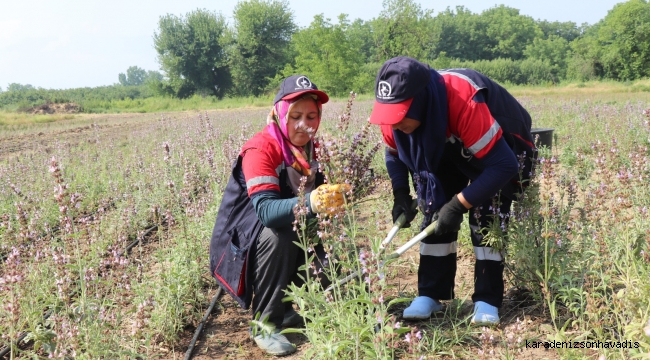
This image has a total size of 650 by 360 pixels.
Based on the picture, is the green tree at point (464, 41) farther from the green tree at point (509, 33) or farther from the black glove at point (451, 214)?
the black glove at point (451, 214)

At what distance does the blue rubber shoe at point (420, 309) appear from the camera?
3086 millimetres

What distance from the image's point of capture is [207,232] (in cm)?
423

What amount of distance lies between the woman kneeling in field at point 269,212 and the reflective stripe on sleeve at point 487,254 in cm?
95

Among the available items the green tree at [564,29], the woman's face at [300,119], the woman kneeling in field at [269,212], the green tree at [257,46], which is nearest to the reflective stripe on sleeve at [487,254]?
the woman kneeling in field at [269,212]

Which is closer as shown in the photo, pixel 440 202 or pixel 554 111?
pixel 440 202

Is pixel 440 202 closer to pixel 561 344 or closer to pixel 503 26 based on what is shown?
pixel 561 344

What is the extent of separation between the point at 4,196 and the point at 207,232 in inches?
146

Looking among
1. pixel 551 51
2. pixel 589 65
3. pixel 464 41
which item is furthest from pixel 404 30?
pixel 464 41

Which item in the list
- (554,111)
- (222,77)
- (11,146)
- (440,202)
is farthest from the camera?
(222,77)

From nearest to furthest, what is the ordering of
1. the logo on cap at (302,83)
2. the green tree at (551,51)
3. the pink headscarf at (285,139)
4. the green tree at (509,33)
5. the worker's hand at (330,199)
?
the worker's hand at (330,199) → the logo on cap at (302,83) → the pink headscarf at (285,139) → the green tree at (551,51) → the green tree at (509,33)

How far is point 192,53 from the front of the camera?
58594mm

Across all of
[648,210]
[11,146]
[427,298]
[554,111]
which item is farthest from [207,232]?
[11,146]

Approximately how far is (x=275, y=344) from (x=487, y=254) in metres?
1.37

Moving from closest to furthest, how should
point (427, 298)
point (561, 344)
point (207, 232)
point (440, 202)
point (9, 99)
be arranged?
point (561, 344)
point (440, 202)
point (427, 298)
point (207, 232)
point (9, 99)
